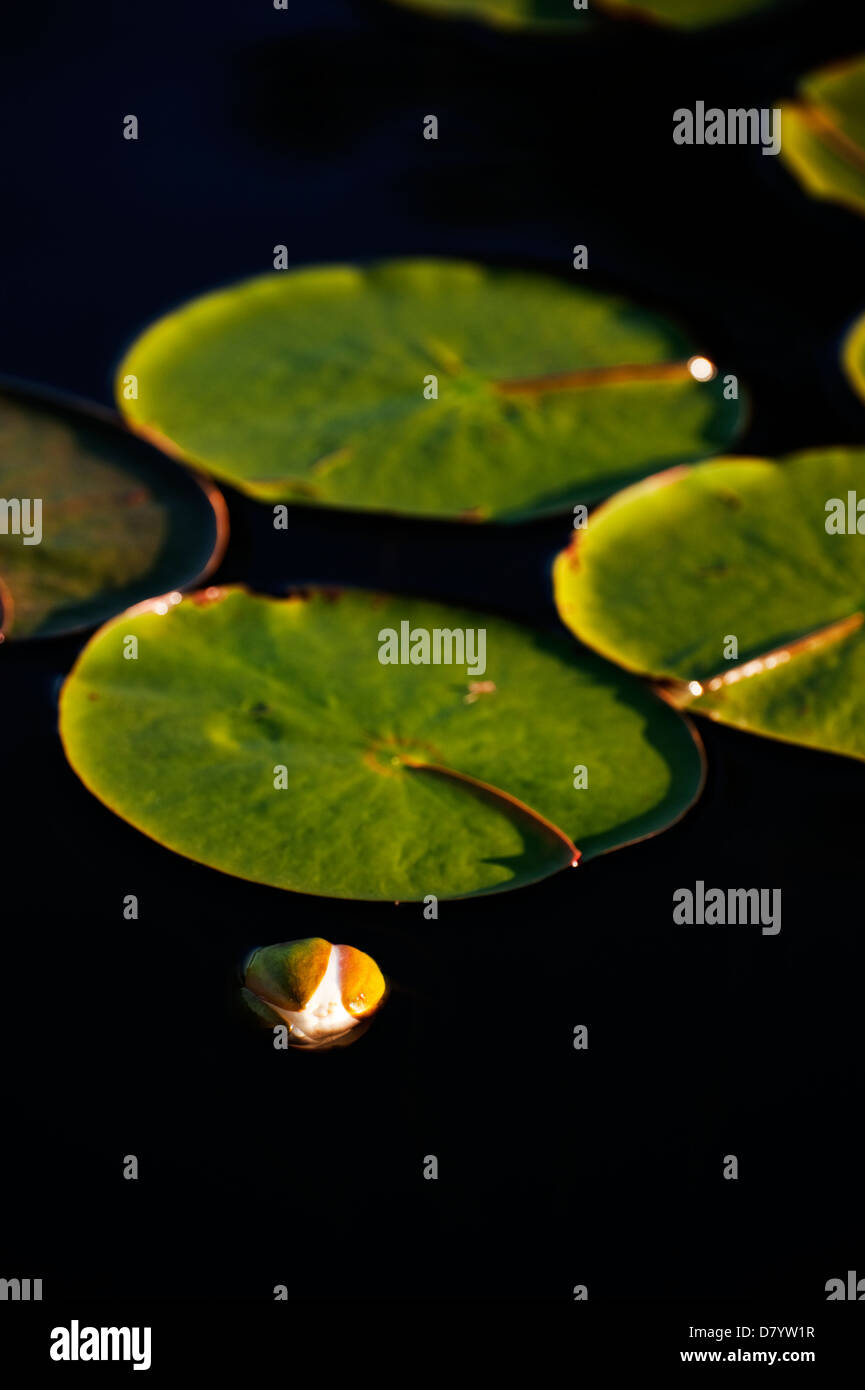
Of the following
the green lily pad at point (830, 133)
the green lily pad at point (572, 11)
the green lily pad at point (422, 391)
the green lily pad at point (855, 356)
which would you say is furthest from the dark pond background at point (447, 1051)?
the green lily pad at point (572, 11)

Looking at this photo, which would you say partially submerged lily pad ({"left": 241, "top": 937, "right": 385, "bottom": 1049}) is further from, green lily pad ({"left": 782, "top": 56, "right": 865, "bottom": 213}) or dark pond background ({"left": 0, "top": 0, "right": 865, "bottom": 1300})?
green lily pad ({"left": 782, "top": 56, "right": 865, "bottom": 213})

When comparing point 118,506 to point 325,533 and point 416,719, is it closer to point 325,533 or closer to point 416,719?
point 325,533

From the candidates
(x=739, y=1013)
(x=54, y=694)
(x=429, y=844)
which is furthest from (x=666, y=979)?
(x=54, y=694)

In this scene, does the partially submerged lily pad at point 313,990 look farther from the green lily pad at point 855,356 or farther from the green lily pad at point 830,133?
the green lily pad at point 830,133

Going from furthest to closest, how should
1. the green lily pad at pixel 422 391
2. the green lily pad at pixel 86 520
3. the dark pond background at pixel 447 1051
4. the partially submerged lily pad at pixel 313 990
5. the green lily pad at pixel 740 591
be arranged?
the green lily pad at pixel 422 391 < the green lily pad at pixel 86 520 < the green lily pad at pixel 740 591 < the partially submerged lily pad at pixel 313 990 < the dark pond background at pixel 447 1051

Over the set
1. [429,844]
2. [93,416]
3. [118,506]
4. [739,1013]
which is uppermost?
[93,416]

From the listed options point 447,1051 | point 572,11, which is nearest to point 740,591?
point 447,1051
